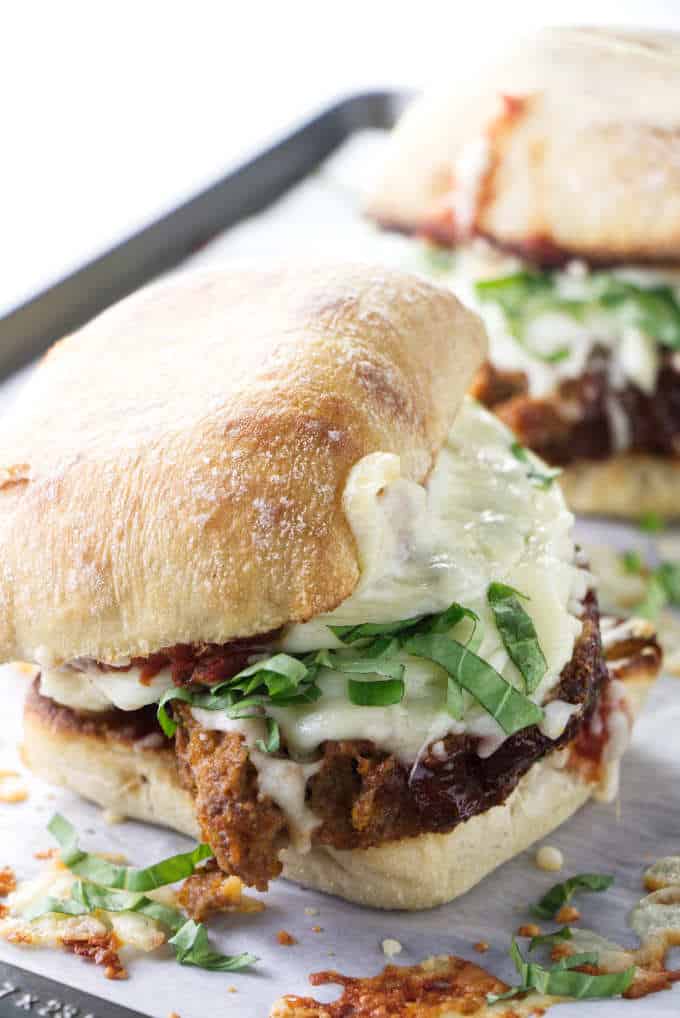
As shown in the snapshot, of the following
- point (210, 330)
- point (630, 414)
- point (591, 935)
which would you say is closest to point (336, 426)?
point (210, 330)

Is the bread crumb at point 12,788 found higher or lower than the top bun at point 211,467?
lower

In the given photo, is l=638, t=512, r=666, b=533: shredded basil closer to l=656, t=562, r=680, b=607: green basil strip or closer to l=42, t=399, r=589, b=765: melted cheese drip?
l=656, t=562, r=680, b=607: green basil strip

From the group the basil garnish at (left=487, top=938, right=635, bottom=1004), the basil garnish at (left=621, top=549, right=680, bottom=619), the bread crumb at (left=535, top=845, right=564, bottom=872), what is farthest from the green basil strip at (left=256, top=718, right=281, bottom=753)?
the basil garnish at (left=621, top=549, right=680, bottom=619)

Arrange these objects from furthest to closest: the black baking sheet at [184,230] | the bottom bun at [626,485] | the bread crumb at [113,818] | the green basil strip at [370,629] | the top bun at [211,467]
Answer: the black baking sheet at [184,230]
the bottom bun at [626,485]
the bread crumb at [113,818]
the green basil strip at [370,629]
the top bun at [211,467]

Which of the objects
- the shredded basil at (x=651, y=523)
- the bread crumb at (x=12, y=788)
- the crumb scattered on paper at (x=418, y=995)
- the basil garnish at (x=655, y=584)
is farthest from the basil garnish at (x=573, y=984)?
the shredded basil at (x=651, y=523)

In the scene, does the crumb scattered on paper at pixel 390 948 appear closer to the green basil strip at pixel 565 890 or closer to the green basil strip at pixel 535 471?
the green basil strip at pixel 565 890

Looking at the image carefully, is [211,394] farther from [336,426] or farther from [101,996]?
[101,996]

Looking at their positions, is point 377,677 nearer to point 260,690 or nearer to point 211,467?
point 260,690
